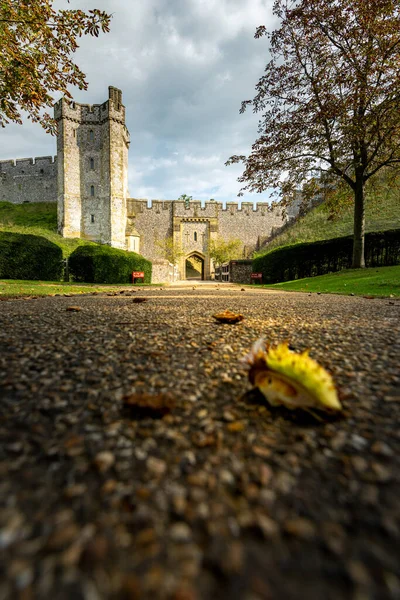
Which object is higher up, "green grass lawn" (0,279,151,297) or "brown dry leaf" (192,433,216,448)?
"green grass lawn" (0,279,151,297)

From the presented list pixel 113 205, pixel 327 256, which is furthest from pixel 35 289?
pixel 113 205

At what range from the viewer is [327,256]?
13.1m

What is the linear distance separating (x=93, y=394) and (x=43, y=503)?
1.55 feet

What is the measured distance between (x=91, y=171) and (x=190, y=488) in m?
33.5

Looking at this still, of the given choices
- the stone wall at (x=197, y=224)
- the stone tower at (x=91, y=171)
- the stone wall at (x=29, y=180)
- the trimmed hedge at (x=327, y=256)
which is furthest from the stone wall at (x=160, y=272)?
the stone wall at (x=29, y=180)

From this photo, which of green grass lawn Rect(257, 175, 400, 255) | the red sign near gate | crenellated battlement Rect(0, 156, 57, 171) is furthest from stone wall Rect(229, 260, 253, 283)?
crenellated battlement Rect(0, 156, 57, 171)

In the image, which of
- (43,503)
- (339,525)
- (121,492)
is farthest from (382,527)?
(43,503)

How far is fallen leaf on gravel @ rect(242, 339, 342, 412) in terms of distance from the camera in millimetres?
857

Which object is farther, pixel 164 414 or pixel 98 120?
pixel 98 120

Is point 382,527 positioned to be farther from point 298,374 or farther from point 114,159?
point 114,159

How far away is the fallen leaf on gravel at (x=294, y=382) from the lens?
86 centimetres

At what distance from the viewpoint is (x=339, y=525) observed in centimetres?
54

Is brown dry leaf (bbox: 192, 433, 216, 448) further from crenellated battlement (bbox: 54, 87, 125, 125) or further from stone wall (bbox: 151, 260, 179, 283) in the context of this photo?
crenellated battlement (bbox: 54, 87, 125, 125)

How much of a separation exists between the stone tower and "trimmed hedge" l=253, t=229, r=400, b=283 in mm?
19167
